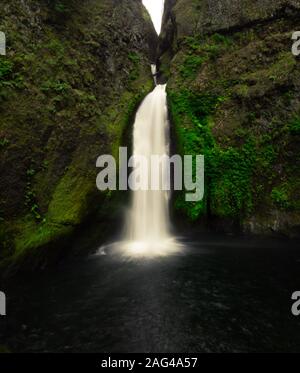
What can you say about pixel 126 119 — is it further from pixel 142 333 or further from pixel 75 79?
pixel 142 333

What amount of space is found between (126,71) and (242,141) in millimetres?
6069

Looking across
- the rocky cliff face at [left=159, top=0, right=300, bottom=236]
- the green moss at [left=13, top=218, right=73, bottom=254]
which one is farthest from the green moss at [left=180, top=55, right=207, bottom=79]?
the green moss at [left=13, top=218, right=73, bottom=254]

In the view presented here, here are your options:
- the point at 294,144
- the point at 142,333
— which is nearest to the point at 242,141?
the point at 294,144

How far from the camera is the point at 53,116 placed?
389 inches

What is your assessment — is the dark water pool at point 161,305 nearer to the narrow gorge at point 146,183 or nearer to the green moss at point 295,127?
the narrow gorge at point 146,183

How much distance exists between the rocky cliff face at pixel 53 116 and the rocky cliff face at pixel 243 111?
282cm

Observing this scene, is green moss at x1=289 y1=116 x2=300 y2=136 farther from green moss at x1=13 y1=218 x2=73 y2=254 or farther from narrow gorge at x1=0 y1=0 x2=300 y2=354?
green moss at x1=13 y1=218 x2=73 y2=254

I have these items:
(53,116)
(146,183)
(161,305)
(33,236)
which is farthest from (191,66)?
(161,305)

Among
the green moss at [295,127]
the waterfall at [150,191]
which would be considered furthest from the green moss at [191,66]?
the green moss at [295,127]

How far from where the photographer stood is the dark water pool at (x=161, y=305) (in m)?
5.23

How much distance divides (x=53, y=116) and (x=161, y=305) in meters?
6.46

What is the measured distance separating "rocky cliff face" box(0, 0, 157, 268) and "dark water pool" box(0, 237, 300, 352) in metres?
1.55

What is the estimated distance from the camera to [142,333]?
5477 millimetres

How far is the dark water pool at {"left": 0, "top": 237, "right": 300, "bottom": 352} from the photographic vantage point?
5230 millimetres
